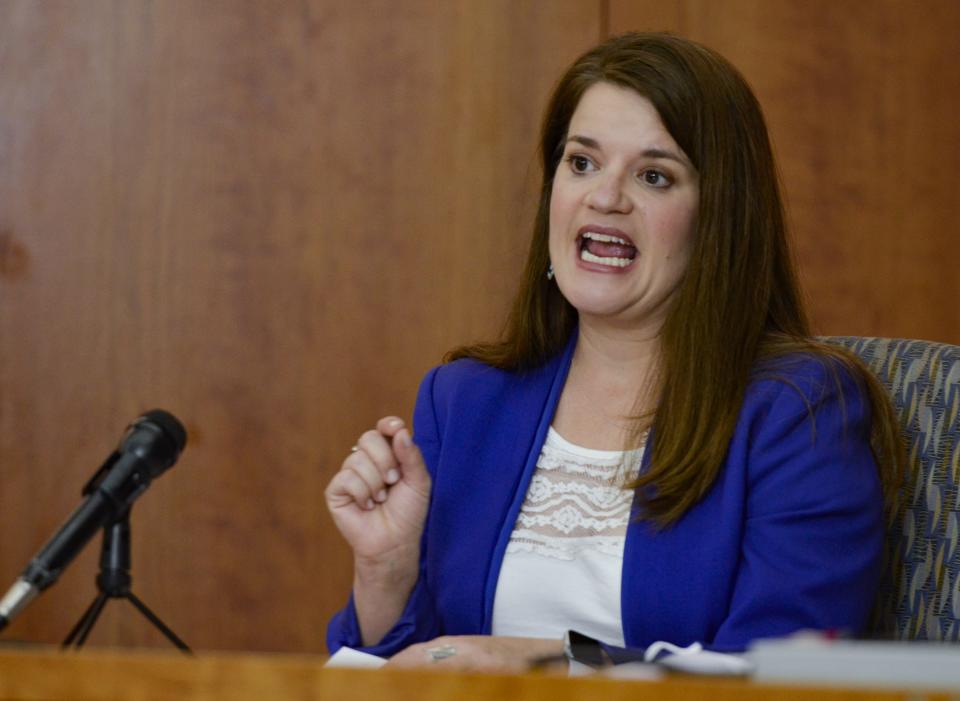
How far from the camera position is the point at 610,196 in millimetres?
1746

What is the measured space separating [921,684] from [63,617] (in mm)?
2515

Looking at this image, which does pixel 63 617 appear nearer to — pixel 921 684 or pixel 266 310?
pixel 266 310

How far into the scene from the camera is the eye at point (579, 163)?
5.99ft

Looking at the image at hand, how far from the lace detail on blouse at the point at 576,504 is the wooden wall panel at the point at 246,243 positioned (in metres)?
1.12

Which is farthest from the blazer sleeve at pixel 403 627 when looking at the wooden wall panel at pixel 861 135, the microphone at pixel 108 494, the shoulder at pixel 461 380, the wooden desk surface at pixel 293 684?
the wooden wall panel at pixel 861 135

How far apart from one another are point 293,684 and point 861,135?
251 centimetres

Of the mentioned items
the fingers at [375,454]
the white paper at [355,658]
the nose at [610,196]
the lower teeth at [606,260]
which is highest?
the nose at [610,196]

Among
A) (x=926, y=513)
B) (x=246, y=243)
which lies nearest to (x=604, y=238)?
(x=926, y=513)

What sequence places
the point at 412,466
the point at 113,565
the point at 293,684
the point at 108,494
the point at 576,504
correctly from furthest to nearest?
1. the point at 576,504
2. the point at 412,466
3. the point at 113,565
4. the point at 108,494
5. the point at 293,684

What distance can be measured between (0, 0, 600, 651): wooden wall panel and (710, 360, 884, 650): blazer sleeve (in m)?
1.31

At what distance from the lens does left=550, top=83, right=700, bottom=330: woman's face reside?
1.75m

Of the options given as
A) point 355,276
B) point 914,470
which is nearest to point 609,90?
point 914,470

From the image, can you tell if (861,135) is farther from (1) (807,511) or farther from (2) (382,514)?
(2) (382,514)

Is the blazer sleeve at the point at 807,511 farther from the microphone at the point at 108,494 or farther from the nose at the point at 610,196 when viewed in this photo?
the microphone at the point at 108,494
